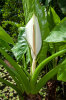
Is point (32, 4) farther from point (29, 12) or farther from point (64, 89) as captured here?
point (64, 89)

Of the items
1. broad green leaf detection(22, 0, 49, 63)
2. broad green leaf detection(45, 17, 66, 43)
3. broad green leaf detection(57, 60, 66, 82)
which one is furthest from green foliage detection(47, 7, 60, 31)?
broad green leaf detection(57, 60, 66, 82)

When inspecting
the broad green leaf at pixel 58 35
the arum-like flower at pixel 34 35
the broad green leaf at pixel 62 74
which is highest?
the broad green leaf at pixel 58 35

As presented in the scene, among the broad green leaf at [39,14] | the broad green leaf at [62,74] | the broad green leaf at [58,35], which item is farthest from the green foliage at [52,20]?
the broad green leaf at [62,74]

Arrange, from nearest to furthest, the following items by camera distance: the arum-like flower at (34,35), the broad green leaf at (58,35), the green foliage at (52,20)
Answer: the broad green leaf at (58,35) → the arum-like flower at (34,35) → the green foliage at (52,20)

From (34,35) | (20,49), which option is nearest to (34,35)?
(34,35)

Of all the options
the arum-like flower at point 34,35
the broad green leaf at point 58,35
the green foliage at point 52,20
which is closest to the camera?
the broad green leaf at point 58,35

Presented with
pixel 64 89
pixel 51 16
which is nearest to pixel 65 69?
pixel 51 16

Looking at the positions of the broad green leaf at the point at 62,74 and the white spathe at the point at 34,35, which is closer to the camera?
the broad green leaf at the point at 62,74

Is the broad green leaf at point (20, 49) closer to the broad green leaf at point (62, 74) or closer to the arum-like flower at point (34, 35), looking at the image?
the arum-like flower at point (34, 35)
